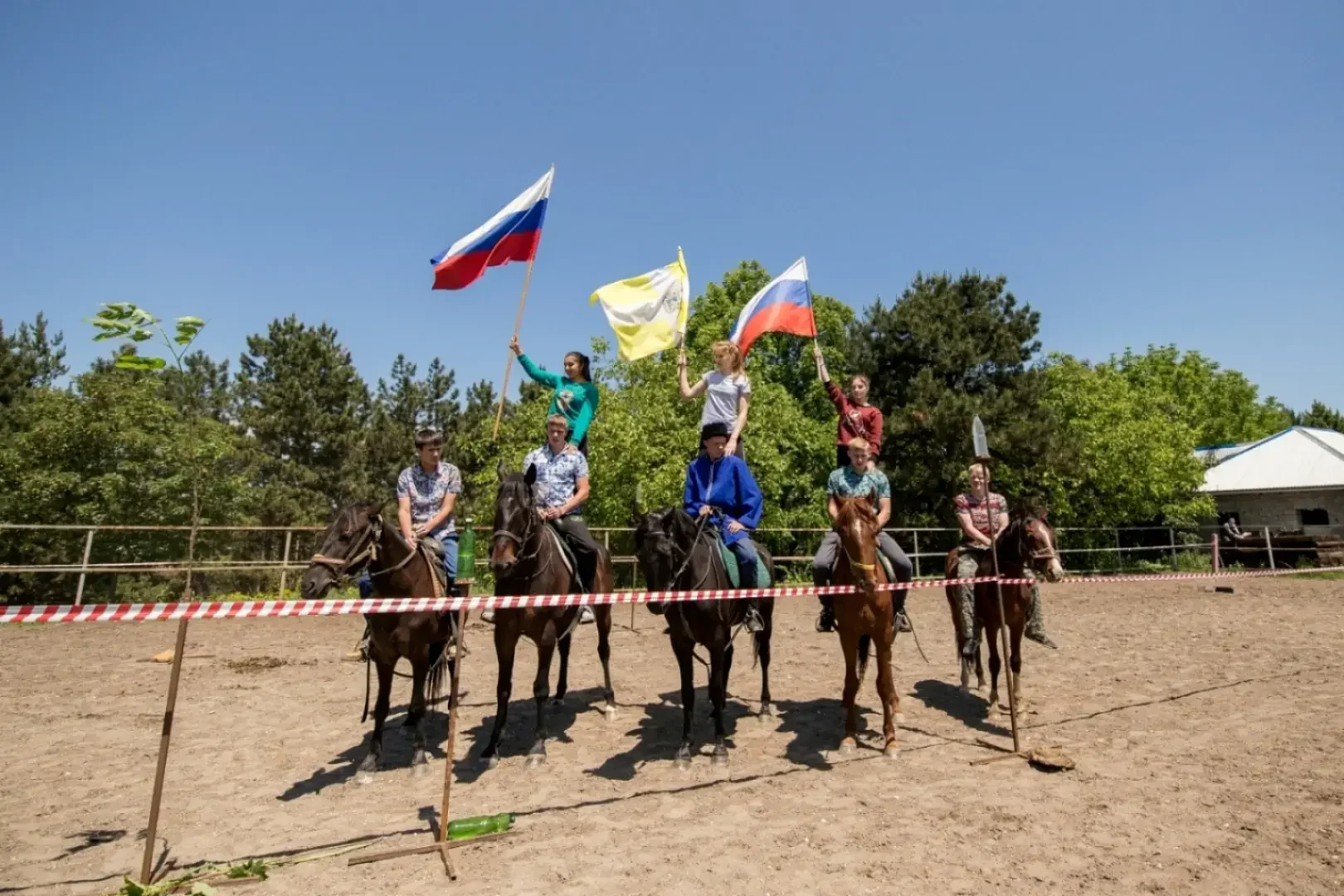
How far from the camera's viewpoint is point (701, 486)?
282 inches

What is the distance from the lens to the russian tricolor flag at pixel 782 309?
979 cm

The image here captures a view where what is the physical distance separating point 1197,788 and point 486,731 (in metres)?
6.70

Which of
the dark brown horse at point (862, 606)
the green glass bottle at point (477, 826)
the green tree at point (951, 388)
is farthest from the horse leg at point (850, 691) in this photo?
the green tree at point (951, 388)

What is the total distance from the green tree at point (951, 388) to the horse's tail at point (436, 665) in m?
25.5

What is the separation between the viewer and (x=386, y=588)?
6297mm

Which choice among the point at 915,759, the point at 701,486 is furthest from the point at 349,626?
the point at 915,759

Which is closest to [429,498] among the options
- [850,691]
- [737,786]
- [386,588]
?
[386,588]

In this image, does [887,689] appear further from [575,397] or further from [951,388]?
[951,388]

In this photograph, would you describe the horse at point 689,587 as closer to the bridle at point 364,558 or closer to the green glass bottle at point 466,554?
the bridle at point 364,558

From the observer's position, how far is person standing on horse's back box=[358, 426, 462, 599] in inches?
272

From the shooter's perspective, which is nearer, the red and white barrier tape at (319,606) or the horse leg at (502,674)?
→ the red and white barrier tape at (319,606)

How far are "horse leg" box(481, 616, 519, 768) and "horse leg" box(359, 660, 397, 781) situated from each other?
96cm

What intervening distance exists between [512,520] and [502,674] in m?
1.74

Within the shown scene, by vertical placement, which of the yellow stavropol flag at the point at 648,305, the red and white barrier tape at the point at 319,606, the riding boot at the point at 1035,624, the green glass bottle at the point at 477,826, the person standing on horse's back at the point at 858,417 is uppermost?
the yellow stavropol flag at the point at 648,305
